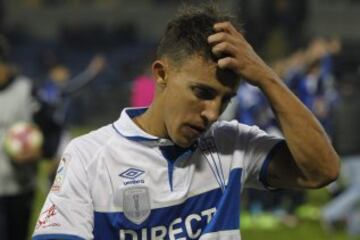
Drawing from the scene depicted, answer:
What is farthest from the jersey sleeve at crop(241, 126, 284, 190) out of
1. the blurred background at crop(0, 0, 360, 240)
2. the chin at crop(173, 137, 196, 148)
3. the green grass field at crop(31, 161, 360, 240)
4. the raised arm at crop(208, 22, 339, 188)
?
the green grass field at crop(31, 161, 360, 240)

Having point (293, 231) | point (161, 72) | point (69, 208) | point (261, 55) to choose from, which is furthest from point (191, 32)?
point (261, 55)

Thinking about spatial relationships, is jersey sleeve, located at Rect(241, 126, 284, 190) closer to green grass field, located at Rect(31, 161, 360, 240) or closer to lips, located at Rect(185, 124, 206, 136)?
lips, located at Rect(185, 124, 206, 136)

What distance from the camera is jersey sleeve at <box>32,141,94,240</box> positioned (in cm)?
286

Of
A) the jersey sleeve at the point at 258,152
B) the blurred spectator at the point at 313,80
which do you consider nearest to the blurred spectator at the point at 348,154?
the blurred spectator at the point at 313,80

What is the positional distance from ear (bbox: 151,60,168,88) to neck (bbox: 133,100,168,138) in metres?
0.07

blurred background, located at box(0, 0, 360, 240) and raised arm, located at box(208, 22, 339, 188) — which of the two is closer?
raised arm, located at box(208, 22, 339, 188)

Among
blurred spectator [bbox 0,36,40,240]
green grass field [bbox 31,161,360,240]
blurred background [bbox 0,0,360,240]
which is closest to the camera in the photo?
blurred spectator [bbox 0,36,40,240]

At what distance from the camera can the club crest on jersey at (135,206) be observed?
2922 mm

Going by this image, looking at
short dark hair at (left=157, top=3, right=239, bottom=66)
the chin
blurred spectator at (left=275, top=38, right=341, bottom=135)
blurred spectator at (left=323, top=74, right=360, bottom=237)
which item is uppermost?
short dark hair at (left=157, top=3, right=239, bottom=66)

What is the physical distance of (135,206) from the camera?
2.93 meters

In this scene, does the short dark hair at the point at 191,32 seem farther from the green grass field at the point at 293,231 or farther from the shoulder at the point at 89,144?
the green grass field at the point at 293,231

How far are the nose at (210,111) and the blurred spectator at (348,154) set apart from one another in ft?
24.7

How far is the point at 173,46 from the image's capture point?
9.62ft

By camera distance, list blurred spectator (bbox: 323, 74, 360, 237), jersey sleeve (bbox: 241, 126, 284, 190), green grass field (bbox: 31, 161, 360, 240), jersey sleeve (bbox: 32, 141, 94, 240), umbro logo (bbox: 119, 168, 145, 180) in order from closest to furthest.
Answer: jersey sleeve (bbox: 32, 141, 94, 240), umbro logo (bbox: 119, 168, 145, 180), jersey sleeve (bbox: 241, 126, 284, 190), green grass field (bbox: 31, 161, 360, 240), blurred spectator (bbox: 323, 74, 360, 237)
